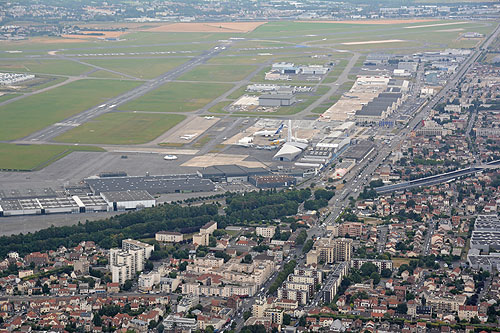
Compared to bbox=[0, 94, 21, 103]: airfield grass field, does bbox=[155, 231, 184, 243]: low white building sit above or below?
above

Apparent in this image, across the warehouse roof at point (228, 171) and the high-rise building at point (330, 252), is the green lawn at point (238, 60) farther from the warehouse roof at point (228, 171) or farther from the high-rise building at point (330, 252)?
the high-rise building at point (330, 252)

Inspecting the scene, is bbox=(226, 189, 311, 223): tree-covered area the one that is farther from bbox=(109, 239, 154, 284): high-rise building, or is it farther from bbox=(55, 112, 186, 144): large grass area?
bbox=(55, 112, 186, 144): large grass area

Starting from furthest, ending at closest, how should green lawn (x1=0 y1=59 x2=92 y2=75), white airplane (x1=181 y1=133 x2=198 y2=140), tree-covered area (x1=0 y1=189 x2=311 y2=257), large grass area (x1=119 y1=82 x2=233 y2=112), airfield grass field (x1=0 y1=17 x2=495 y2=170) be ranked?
green lawn (x1=0 y1=59 x2=92 y2=75)
large grass area (x1=119 y1=82 x2=233 y2=112)
airfield grass field (x1=0 y1=17 x2=495 y2=170)
white airplane (x1=181 y1=133 x2=198 y2=140)
tree-covered area (x1=0 y1=189 x2=311 y2=257)

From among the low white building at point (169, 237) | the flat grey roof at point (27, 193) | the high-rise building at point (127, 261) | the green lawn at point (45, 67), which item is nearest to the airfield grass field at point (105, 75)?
the green lawn at point (45, 67)

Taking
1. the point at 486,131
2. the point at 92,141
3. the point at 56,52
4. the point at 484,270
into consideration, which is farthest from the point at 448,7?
the point at 484,270

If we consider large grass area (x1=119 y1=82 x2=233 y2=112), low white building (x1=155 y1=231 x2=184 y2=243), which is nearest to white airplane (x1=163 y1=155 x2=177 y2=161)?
low white building (x1=155 y1=231 x2=184 y2=243)

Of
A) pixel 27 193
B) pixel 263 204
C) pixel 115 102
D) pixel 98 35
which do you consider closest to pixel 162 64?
pixel 115 102
